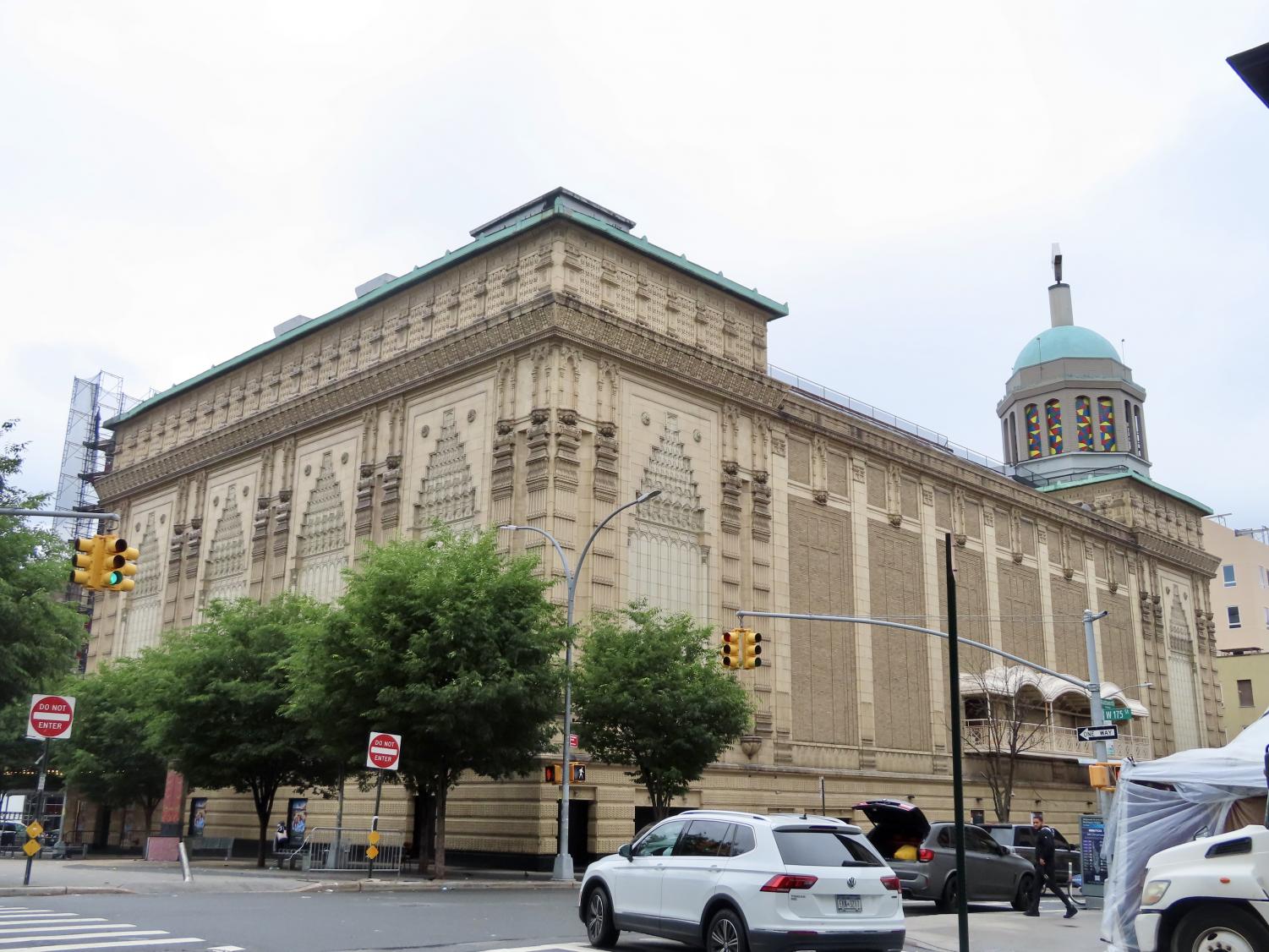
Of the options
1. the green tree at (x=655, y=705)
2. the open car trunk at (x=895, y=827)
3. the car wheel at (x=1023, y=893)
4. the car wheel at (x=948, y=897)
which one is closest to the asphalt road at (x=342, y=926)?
the car wheel at (x=948, y=897)

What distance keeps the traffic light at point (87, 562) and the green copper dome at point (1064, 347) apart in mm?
69823

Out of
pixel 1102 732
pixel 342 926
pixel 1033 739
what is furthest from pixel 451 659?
pixel 1033 739

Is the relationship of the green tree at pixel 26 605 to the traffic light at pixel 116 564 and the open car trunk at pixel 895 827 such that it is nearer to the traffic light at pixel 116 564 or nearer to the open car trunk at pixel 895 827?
the traffic light at pixel 116 564

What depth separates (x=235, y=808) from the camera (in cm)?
4931

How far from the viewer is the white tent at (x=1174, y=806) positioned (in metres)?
14.5

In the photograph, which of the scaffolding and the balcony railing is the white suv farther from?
the scaffolding

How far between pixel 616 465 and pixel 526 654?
10.4 meters

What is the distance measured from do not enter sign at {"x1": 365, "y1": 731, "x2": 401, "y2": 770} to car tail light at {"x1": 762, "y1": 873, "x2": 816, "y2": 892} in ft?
53.1

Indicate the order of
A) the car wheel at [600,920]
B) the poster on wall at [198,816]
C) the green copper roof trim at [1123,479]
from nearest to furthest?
the car wheel at [600,920], the poster on wall at [198,816], the green copper roof trim at [1123,479]

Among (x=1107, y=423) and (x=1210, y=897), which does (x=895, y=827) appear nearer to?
(x=1210, y=897)

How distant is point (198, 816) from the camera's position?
48.8m

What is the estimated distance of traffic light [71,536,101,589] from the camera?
19.7m

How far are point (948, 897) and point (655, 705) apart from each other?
10994mm

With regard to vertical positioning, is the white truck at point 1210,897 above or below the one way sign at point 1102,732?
below
